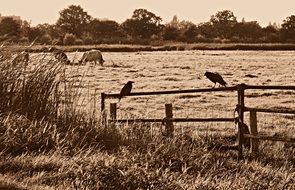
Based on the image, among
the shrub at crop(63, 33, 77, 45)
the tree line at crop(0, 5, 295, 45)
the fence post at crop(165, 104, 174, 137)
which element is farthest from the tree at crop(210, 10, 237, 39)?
the fence post at crop(165, 104, 174, 137)

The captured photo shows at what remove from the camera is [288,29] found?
76375 mm

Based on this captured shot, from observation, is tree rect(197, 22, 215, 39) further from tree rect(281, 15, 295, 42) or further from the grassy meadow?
the grassy meadow

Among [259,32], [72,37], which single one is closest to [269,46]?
[259,32]

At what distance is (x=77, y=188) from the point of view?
614 centimetres

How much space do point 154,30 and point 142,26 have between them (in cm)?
206

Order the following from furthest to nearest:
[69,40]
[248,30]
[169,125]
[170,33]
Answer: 1. [248,30]
2. [170,33]
3. [69,40]
4. [169,125]

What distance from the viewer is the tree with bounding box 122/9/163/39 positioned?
85.6 metres

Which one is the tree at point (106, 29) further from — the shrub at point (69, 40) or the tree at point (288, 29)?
the tree at point (288, 29)

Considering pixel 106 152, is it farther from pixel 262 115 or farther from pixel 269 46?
pixel 269 46

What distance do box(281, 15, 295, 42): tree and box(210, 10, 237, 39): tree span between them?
10131mm

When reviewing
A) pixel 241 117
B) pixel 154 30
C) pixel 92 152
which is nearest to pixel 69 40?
pixel 154 30

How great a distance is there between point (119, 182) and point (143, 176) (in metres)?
0.31

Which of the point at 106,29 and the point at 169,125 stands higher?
the point at 106,29

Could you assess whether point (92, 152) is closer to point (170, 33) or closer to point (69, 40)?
point (69, 40)
